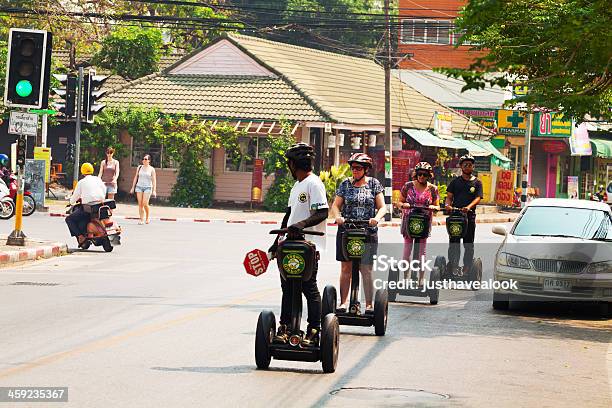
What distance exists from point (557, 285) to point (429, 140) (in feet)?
107

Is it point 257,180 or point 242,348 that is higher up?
point 257,180

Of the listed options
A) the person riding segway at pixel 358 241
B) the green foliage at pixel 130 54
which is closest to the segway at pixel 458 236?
the person riding segway at pixel 358 241

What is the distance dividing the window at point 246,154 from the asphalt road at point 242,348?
909 inches

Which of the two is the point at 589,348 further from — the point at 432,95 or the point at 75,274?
the point at 432,95

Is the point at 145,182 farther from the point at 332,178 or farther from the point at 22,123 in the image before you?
the point at 332,178

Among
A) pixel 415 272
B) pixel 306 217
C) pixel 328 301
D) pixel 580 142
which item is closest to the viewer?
pixel 306 217

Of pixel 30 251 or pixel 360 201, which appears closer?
pixel 360 201

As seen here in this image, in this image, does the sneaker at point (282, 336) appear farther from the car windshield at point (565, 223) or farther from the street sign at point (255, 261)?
the car windshield at point (565, 223)

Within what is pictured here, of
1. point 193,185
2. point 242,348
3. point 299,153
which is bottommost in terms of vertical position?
point 242,348

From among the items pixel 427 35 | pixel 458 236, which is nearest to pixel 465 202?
pixel 458 236

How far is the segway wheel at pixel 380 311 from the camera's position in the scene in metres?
12.5

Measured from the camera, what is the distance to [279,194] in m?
41.4

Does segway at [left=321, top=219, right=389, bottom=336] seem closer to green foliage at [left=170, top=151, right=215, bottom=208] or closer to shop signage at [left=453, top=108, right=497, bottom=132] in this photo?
green foliage at [left=170, top=151, right=215, bottom=208]

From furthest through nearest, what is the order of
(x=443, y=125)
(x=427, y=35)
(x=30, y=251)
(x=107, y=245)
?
(x=427, y=35), (x=443, y=125), (x=107, y=245), (x=30, y=251)
